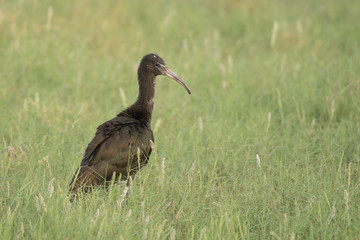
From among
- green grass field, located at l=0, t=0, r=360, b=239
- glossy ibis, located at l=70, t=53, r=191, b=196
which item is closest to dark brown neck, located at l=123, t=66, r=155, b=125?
glossy ibis, located at l=70, t=53, r=191, b=196

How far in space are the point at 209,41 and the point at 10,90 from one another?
3.65 metres

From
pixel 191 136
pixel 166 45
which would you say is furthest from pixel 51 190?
pixel 166 45

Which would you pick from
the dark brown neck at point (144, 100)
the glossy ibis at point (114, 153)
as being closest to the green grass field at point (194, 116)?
the glossy ibis at point (114, 153)

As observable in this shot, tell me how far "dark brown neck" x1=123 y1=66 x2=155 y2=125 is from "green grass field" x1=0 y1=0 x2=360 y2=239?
433 mm

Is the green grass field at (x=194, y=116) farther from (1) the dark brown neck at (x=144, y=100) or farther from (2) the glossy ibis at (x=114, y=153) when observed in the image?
(1) the dark brown neck at (x=144, y=100)

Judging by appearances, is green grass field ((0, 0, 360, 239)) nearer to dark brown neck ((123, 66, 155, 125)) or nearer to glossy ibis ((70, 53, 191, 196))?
glossy ibis ((70, 53, 191, 196))

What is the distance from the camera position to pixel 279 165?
520 centimetres

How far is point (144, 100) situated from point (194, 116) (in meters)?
1.13

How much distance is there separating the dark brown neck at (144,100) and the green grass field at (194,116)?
433mm

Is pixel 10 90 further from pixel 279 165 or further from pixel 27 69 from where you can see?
pixel 279 165

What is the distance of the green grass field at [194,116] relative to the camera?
4.31m

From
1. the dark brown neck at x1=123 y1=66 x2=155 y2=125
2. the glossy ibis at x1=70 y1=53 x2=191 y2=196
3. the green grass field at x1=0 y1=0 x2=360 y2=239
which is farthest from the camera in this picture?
the dark brown neck at x1=123 y1=66 x2=155 y2=125

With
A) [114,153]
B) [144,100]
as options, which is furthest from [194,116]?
[114,153]

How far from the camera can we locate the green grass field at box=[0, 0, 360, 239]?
431 cm
